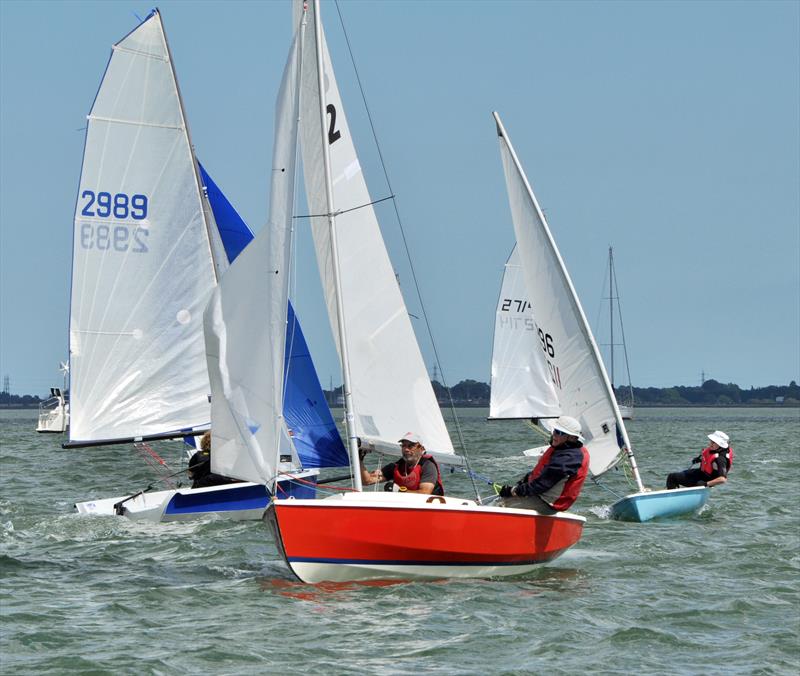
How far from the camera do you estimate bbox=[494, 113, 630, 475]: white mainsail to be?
58.7 ft

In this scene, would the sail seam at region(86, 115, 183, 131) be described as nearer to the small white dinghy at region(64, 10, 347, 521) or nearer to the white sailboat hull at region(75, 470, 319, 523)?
the small white dinghy at region(64, 10, 347, 521)

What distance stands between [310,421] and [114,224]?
4.95 meters

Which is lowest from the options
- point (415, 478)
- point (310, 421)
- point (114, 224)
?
point (415, 478)

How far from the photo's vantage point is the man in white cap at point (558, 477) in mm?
12516

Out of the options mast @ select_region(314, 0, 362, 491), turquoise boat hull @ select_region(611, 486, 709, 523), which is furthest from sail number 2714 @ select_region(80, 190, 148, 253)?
turquoise boat hull @ select_region(611, 486, 709, 523)

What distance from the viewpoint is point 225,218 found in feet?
66.1

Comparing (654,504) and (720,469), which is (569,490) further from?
(720,469)

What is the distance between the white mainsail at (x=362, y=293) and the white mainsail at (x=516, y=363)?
75.6 ft

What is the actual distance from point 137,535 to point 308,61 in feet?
21.0

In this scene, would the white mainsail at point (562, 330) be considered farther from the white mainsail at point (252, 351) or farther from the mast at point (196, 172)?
the white mainsail at point (252, 351)

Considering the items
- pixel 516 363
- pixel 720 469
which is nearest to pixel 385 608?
pixel 720 469

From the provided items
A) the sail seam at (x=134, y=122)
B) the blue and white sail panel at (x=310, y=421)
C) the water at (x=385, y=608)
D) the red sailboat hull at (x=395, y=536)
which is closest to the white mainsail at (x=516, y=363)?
the sail seam at (x=134, y=122)

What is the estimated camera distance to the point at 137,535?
15.9 m

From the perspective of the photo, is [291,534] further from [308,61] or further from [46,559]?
[308,61]
